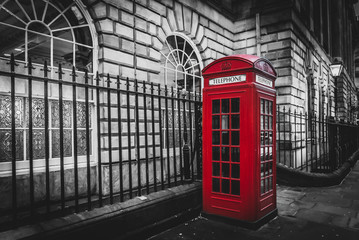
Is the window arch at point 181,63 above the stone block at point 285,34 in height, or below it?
below

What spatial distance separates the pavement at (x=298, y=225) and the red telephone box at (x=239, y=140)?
0.55ft

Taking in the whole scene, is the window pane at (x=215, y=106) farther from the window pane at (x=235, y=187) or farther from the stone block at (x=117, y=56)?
the stone block at (x=117, y=56)

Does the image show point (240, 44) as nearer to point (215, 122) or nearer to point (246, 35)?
point (246, 35)

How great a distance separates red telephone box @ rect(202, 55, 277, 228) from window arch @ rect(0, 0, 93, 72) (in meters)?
2.69

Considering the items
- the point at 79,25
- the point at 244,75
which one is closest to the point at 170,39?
the point at 79,25

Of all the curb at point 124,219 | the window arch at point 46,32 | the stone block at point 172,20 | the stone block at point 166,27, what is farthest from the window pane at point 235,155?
the stone block at point 172,20

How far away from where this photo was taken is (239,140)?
326 cm

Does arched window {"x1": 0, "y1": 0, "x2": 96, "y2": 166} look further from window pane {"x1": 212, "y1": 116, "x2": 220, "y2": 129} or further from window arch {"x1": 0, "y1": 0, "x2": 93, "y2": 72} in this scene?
window pane {"x1": 212, "y1": 116, "x2": 220, "y2": 129}

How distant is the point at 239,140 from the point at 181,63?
14.5ft

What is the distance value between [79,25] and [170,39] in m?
2.74

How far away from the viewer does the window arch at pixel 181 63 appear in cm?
672

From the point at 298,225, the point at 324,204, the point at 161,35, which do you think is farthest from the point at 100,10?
the point at 324,204

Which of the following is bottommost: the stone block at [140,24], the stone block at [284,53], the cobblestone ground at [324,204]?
the cobblestone ground at [324,204]

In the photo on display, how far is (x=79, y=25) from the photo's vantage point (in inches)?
188
